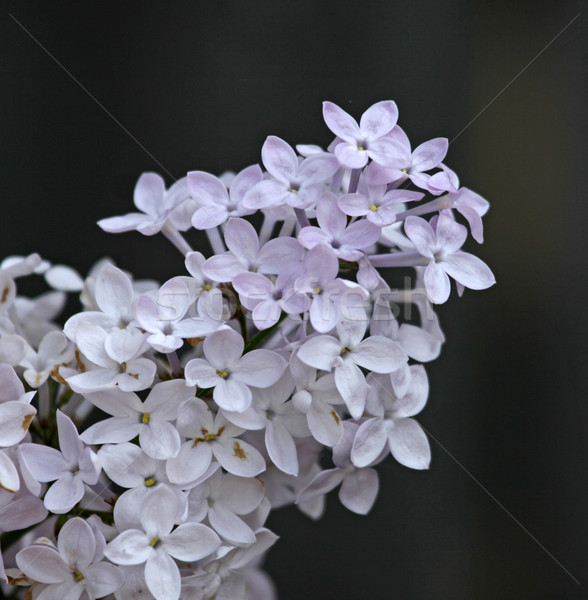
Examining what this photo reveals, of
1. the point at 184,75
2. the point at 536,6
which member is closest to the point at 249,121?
the point at 184,75

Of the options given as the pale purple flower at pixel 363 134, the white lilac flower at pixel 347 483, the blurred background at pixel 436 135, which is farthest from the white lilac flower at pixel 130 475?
the blurred background at pixel 436 135

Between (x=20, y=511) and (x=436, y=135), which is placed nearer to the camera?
(x=20, y=511)

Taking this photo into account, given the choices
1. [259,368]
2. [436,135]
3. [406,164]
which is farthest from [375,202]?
[436,135]

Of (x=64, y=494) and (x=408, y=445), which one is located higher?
(x=408, y=445)

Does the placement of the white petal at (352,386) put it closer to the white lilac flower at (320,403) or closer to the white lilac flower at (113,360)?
the white lilac flower at (320,403)

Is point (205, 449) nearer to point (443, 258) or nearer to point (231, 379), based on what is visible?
point (231, 379)

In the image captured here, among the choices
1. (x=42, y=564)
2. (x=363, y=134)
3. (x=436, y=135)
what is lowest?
(x=42, y=564)

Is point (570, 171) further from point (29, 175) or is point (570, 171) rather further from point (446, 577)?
point (29, 175)

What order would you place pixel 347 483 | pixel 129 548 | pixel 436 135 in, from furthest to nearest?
1. pixel 436 135
2. pixel 347 483
3. pixel 129 548
